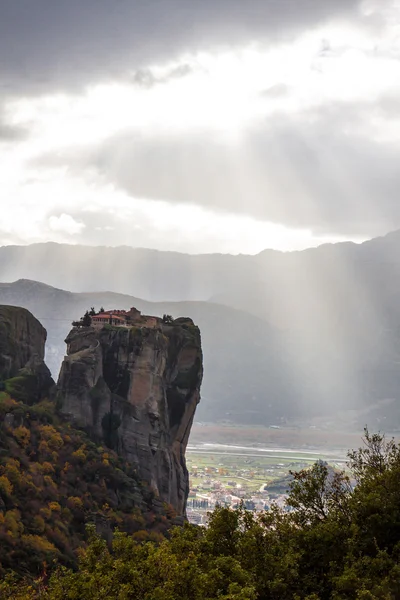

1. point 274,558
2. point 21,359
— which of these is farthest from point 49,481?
point 274,558

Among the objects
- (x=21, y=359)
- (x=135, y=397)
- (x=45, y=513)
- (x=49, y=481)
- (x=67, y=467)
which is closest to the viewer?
(x=45, y=513)

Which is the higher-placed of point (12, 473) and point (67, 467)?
point (67, 467)

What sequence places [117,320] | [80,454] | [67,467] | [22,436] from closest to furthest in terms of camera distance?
[22,436] → [67,467] → [80,454] → [117,320]

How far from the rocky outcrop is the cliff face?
3382mm

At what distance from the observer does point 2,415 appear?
7806cm

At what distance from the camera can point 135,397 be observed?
300ft

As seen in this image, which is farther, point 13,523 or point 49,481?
point 49,481

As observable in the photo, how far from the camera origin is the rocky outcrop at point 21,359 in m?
87.1

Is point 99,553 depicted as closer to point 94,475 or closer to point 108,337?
point 94,475

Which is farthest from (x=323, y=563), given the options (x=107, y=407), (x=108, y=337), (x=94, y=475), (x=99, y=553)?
(x=108, y=337)

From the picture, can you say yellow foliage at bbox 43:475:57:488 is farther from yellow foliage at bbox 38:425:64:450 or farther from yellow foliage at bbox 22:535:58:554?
yellow foliage at bbox 22:535:58:554

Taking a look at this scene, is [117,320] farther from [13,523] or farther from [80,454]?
[13,523]

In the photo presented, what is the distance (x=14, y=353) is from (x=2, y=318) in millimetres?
4548

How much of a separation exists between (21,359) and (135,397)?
15.2m
